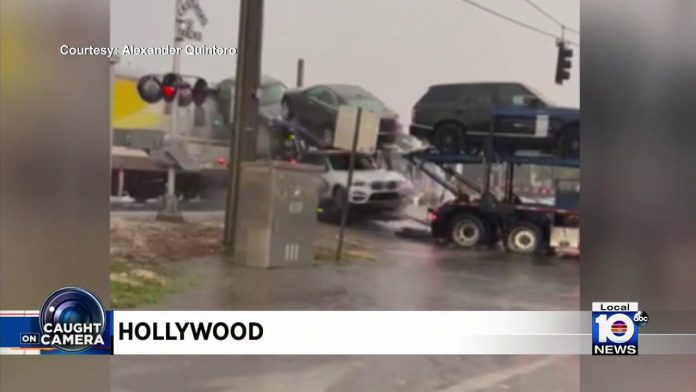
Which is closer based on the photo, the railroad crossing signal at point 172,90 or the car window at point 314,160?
the railroad crossing signal at point 172,90

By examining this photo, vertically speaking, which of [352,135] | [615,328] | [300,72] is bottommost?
[615,328]

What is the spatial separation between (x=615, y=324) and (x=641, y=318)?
10 cm

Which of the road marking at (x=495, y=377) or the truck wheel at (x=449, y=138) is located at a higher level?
the truck wheel at (x=449, y=138)

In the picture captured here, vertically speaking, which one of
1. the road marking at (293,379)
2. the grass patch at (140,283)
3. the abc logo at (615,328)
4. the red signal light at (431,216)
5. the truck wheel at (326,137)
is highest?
the truck wheel at (326,137)

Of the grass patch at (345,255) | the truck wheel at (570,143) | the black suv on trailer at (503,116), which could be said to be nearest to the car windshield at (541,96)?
the black suv on trailer at (503,116)

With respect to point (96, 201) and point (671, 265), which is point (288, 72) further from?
point (671, 265)

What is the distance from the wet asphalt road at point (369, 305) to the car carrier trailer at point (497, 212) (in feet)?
0.31

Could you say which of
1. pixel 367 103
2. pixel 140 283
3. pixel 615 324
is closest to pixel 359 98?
pixel 367 103

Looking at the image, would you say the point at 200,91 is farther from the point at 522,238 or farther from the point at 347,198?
the point at 522,238

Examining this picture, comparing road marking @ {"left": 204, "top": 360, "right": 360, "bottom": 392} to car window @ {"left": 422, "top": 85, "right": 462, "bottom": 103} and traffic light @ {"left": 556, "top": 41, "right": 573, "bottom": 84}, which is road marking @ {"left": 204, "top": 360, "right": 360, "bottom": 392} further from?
traffic light @ {"left": 556, "top": 41, "right": 573, "bottom": 84}

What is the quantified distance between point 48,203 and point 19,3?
760 mm

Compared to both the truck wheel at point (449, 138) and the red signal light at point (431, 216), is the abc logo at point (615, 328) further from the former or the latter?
the truck wheel at point (449, 138)

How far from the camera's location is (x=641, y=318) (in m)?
2.31

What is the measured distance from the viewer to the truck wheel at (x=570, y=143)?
7.66ft
